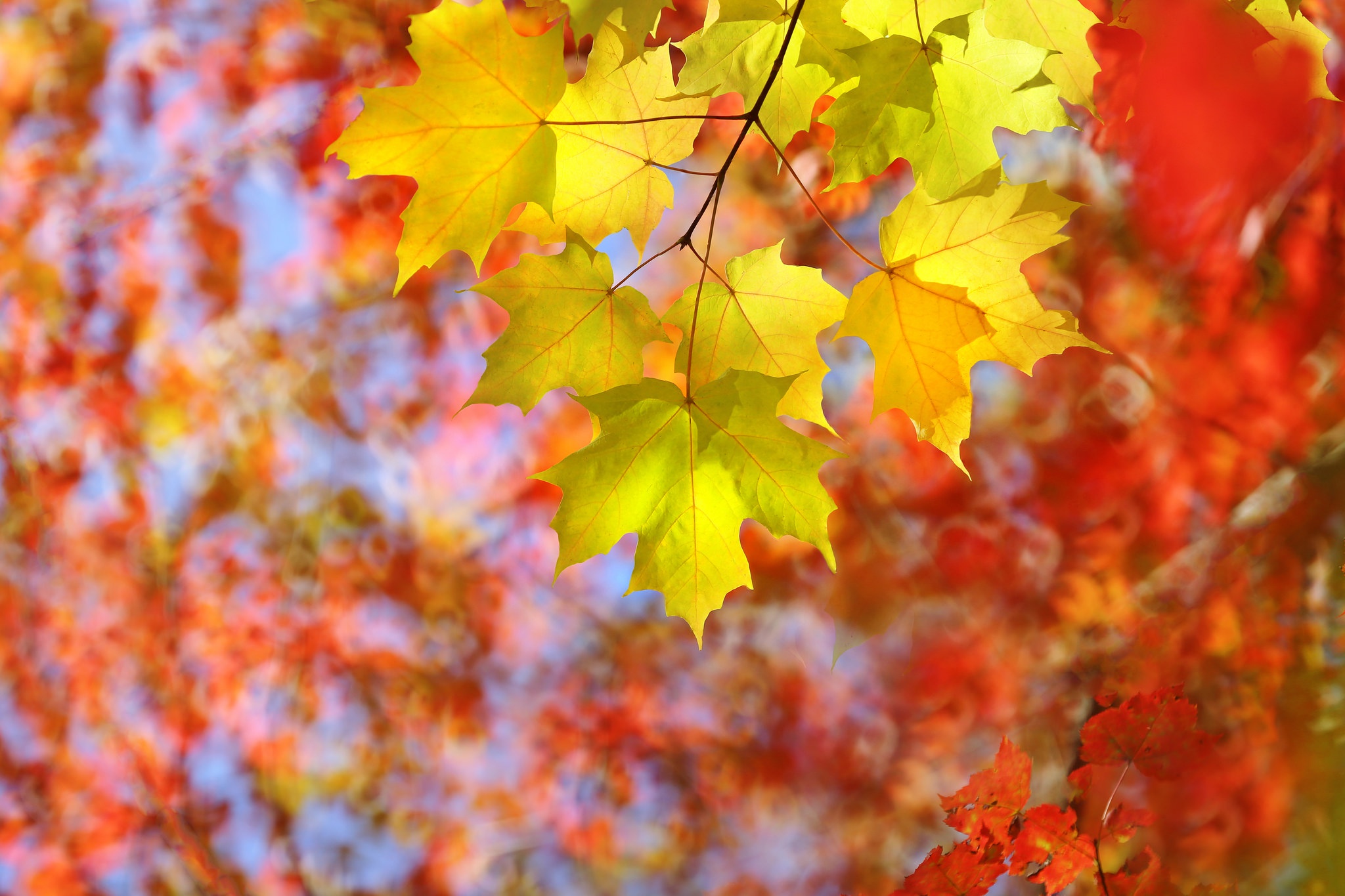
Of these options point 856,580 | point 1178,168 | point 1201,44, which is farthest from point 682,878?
point 1201,44

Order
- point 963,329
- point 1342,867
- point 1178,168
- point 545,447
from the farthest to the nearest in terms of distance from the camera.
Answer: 1. point 545,447
2. point 1178,168
3. point 1342,867
4. point 963,329

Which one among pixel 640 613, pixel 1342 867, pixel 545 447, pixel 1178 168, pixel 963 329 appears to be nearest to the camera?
pixel 963 329

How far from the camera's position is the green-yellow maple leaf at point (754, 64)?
441 mm

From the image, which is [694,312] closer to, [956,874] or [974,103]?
[974,103]

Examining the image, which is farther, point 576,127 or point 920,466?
point 920,466

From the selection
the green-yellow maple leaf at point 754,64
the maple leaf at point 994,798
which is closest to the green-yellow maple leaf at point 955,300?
the green-yellow maple leaf at point 754,64

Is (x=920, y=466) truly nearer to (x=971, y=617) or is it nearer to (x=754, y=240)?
(x=971, y=617)

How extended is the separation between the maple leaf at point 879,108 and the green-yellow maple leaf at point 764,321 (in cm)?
6

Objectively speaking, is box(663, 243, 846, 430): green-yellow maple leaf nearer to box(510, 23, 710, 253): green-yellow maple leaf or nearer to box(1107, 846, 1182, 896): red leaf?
box(510, 23, 710, 253): green-yellow maple leaf

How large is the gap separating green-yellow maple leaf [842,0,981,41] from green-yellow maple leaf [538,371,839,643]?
241 millimetres

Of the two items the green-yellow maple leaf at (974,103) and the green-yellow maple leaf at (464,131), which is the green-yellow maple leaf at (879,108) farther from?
the green-yellow maple leaf at (464,131)

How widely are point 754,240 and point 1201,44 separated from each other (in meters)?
0.91

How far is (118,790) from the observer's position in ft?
5.98

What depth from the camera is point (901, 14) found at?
478 millimetres
